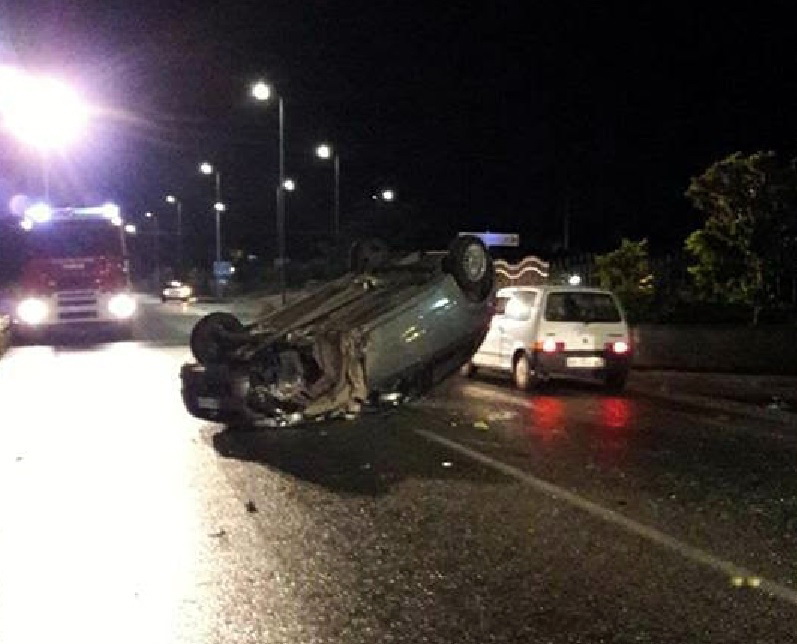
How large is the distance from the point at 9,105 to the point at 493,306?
29822 mm

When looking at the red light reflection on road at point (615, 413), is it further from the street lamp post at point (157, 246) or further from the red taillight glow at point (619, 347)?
the street lamp post at point (157, 246)

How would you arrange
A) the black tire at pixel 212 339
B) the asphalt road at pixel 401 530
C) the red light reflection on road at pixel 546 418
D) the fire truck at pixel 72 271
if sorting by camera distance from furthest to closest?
the fire truck at pixel 72 271 → the black tire at pixel 212 339 → the red light reflection on road at pixel 546 418 → the asphalt road at pixel 401 530

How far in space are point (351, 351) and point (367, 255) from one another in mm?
2874

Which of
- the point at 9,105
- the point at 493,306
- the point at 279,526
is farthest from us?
the point at 9,105

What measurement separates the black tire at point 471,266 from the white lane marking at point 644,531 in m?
2.15

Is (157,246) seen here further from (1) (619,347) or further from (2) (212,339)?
(2) (212,339)

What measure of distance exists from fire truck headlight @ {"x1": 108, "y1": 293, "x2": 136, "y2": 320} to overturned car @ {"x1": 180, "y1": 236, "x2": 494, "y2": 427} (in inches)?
607

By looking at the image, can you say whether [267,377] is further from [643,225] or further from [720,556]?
[643,225]

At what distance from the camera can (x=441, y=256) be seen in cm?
1380

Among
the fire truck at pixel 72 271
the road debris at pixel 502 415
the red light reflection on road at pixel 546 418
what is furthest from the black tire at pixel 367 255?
the fire truck at pixel 72 271

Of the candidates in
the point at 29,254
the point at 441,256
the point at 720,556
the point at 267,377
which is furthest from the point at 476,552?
the point at 29,254

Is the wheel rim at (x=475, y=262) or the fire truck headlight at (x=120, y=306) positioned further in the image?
the fire truck headlight at (x=120, y=306)

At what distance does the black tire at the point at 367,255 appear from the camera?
595 inches

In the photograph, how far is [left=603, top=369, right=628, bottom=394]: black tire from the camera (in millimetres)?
18031
